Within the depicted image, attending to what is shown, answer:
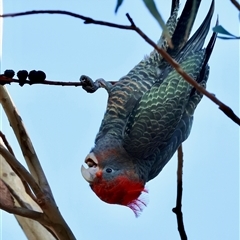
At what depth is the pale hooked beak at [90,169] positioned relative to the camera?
2.07m

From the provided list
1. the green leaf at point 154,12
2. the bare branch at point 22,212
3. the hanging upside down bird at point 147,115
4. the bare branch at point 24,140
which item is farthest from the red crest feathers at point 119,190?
the green leaf at point 154,12

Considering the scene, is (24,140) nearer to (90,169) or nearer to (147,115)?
(90,169)

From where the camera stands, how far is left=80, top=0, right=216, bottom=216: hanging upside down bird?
84.1 inches

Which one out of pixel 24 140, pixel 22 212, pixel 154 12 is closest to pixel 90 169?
pixel 24 140

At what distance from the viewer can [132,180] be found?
7.00ft

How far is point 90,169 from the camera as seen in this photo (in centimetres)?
210

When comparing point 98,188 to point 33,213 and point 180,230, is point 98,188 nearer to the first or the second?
point 33,213

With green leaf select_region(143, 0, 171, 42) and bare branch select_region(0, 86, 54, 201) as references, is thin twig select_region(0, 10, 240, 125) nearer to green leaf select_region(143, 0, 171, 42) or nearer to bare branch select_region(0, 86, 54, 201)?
green leaf select_region(143, 0, 171, 42)

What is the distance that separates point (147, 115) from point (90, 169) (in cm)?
31

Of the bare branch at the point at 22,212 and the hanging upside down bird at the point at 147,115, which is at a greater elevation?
the hanging upside down bird at the point at 147,115

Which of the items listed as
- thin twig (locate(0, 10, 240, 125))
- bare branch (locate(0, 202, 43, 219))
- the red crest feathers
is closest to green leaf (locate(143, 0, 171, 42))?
thin twig (locate(0, 10, 240, 125))

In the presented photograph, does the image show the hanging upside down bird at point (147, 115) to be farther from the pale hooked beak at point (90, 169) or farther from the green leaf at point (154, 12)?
the green leaf at point (154, 12)

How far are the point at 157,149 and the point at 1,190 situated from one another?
3.70ft

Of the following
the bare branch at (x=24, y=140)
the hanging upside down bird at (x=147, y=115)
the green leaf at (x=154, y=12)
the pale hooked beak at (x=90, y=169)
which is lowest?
the green leaf at (x=154, y=12)
